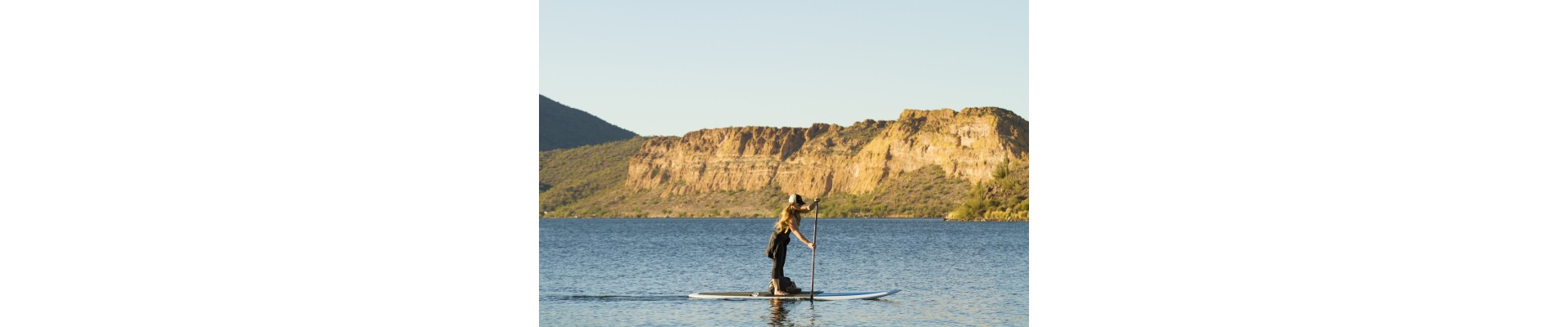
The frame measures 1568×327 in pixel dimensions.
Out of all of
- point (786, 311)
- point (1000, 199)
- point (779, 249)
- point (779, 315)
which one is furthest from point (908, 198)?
point (779, 315)

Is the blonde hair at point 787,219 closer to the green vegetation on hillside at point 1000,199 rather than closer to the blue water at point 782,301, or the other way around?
the blue water at point 782,301

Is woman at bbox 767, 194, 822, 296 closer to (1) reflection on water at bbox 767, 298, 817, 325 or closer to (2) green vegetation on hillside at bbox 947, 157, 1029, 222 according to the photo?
(1) reflection on water at bbox 767, 298, 817, 325

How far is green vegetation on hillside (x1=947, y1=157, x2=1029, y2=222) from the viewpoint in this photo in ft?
468

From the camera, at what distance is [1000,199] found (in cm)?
14975

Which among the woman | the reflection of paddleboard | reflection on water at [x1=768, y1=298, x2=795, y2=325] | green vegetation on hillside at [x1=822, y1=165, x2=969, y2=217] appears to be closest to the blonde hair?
the woman

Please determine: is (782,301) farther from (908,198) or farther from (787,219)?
(908,198)
